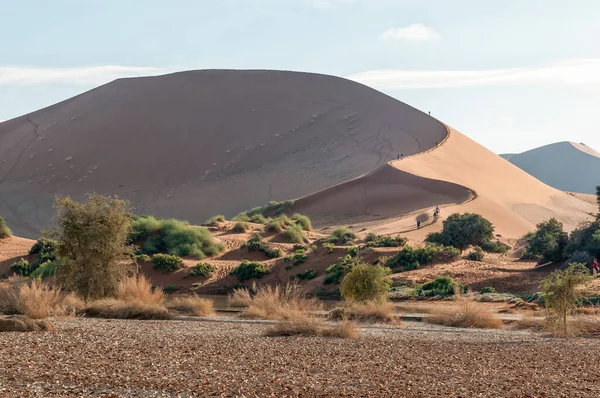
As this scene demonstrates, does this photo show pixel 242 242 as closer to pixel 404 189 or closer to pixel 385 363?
pixel 404 189

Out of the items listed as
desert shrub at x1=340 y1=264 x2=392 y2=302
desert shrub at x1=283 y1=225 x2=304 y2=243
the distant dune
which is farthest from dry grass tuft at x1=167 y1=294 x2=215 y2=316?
the distant dune

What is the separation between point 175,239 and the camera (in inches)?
1793

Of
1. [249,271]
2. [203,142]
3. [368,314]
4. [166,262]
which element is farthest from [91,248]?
[203,142]

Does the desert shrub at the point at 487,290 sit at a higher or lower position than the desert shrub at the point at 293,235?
lower

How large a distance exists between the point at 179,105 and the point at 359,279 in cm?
8865

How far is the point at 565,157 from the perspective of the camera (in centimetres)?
19000

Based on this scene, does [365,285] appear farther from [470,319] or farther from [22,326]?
[22,326]

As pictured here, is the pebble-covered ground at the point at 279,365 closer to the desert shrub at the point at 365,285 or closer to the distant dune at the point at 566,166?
the desert shrub at the point at 365,285

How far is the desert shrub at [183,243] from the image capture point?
4447 centimetres

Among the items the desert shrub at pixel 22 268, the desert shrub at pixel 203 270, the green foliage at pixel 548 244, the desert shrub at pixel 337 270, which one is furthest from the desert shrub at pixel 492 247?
the desert shrub at pixel 22 268

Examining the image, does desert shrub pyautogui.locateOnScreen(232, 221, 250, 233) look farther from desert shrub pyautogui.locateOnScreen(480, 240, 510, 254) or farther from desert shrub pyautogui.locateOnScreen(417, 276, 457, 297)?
desert shrub pyautogui.locateOnScreen(417, 276, 457, 297)

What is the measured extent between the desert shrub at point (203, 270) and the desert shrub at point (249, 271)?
1100mm

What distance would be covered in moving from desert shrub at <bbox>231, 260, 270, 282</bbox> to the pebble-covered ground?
20839 millimetres

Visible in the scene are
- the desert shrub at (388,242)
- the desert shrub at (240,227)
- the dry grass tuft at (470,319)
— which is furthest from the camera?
the desert shrub at (240,227)
